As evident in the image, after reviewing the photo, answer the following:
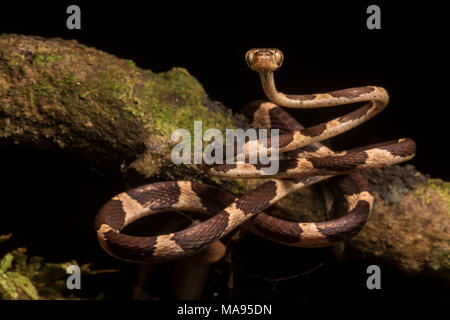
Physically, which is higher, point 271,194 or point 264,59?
point 264,59

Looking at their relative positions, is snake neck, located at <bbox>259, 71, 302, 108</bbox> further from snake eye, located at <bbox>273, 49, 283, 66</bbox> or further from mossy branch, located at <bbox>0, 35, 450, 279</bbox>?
mossy branch, located at <bbox>0, 35, 450, 279</bbox>

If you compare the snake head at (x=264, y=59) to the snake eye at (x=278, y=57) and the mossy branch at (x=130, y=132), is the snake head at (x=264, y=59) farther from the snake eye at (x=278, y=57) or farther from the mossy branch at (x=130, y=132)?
the mossy branch at (x=130, y=132)

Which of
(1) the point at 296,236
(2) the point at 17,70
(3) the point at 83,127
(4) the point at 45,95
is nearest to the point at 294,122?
(1) the point at 296,236

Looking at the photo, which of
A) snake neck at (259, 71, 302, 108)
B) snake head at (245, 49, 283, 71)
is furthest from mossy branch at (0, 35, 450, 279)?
snake head at (245, 49, 283, 71)

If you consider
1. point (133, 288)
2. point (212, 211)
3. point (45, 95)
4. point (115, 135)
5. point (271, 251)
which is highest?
point (45, 95)

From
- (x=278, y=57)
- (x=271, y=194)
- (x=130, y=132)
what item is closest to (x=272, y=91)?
(x=278, y=57)

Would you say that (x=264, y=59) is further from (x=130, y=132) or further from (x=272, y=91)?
(x=130, y=132)

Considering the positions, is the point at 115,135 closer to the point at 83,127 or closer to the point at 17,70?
the point at 83,127

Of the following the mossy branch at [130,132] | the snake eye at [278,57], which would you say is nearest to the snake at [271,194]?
the snake eye at [278,57]
